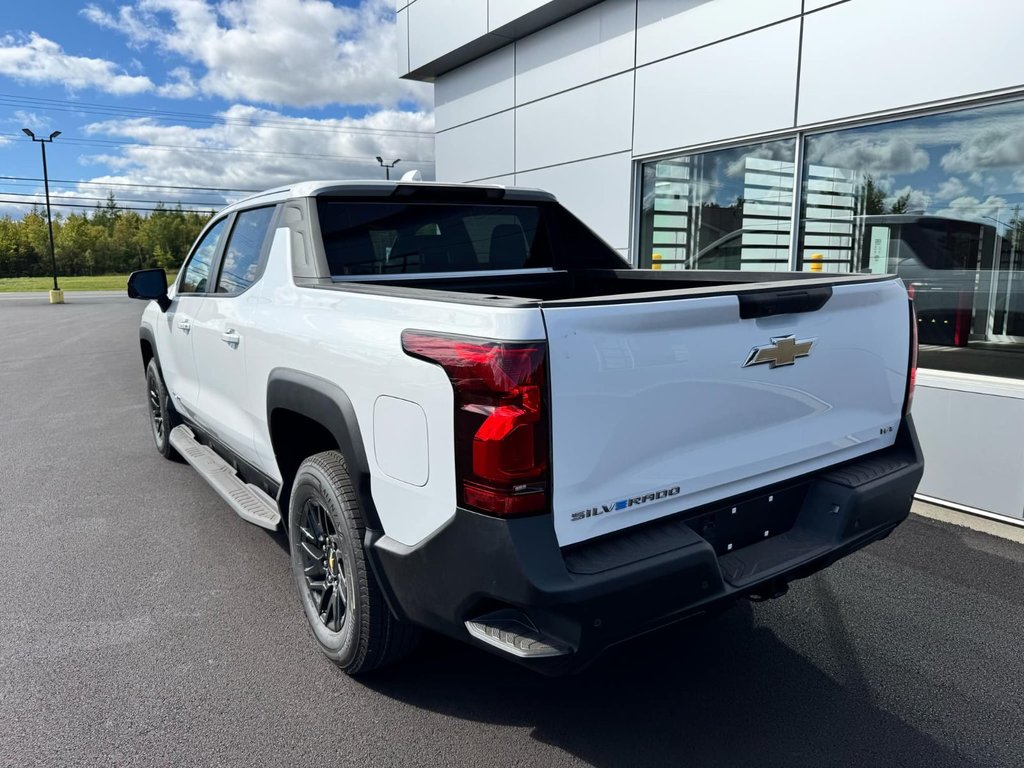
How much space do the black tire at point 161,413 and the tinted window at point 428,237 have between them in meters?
2.66

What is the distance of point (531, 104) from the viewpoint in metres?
Answer: 9.76

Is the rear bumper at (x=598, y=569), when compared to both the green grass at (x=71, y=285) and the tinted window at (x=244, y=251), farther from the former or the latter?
the green grass at (x=71, y=285)

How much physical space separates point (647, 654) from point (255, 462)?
2.04 m

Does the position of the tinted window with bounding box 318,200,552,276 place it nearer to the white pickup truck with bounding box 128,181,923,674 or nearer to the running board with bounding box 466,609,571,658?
the white pickup truck with bounding box 128,181,923,674

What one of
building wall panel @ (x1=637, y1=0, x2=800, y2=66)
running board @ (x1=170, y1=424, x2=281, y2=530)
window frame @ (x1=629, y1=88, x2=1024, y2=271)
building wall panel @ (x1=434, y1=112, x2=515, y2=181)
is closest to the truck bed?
running board @ (x1=170, y1=424, x2=281, y2=530)

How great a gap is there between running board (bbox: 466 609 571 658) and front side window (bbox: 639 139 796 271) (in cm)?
546

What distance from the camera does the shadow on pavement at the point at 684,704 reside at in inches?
99.6

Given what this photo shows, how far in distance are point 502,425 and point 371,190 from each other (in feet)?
6.64

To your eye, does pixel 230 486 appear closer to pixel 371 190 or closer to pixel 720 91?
pixel 371 190

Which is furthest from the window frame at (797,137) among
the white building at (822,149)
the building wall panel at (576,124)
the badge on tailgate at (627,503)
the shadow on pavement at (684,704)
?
the badge on tailgate at (627,503)

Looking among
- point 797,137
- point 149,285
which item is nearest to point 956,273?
point 797,137

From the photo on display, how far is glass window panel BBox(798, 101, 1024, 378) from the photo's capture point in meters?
4.96

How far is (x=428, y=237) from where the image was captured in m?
3.86

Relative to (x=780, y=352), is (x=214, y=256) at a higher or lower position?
higher
